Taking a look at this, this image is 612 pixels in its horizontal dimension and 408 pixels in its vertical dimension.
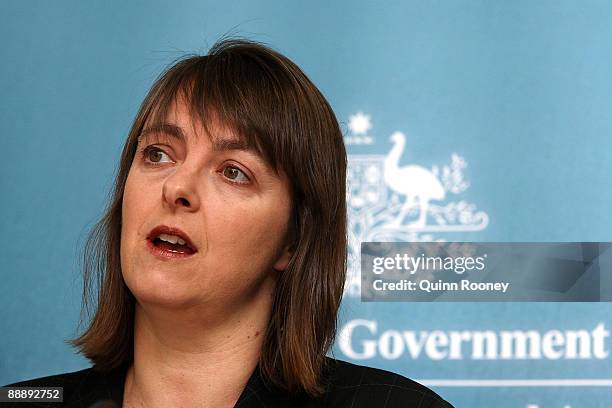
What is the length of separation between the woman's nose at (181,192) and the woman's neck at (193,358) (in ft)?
0.44

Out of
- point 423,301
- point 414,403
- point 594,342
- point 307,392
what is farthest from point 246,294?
point 594,342

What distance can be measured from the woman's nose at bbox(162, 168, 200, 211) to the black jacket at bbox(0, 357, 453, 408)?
0.81ft

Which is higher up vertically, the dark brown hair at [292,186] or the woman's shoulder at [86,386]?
the dark brown hair at [292,186]

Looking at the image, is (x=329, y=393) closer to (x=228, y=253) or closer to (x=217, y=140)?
(x=228, y=253)

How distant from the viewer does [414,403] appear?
110 centimetres

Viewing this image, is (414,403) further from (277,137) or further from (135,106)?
(135,106)

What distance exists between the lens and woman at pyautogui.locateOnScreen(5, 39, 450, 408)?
1.01 meters

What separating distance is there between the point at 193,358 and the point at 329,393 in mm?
189

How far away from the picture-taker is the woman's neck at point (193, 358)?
1.05 m

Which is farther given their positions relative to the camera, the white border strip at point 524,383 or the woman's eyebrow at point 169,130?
the white border strip at point 524,383

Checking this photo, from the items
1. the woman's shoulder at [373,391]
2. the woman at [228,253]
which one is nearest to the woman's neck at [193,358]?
the woman at [228,253]

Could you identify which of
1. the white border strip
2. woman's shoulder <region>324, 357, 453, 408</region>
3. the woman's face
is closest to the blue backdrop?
the white border strip

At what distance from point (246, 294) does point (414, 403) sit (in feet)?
0.86

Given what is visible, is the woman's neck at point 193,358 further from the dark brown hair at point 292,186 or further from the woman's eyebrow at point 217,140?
the woman's eyebrow at point 217,140
